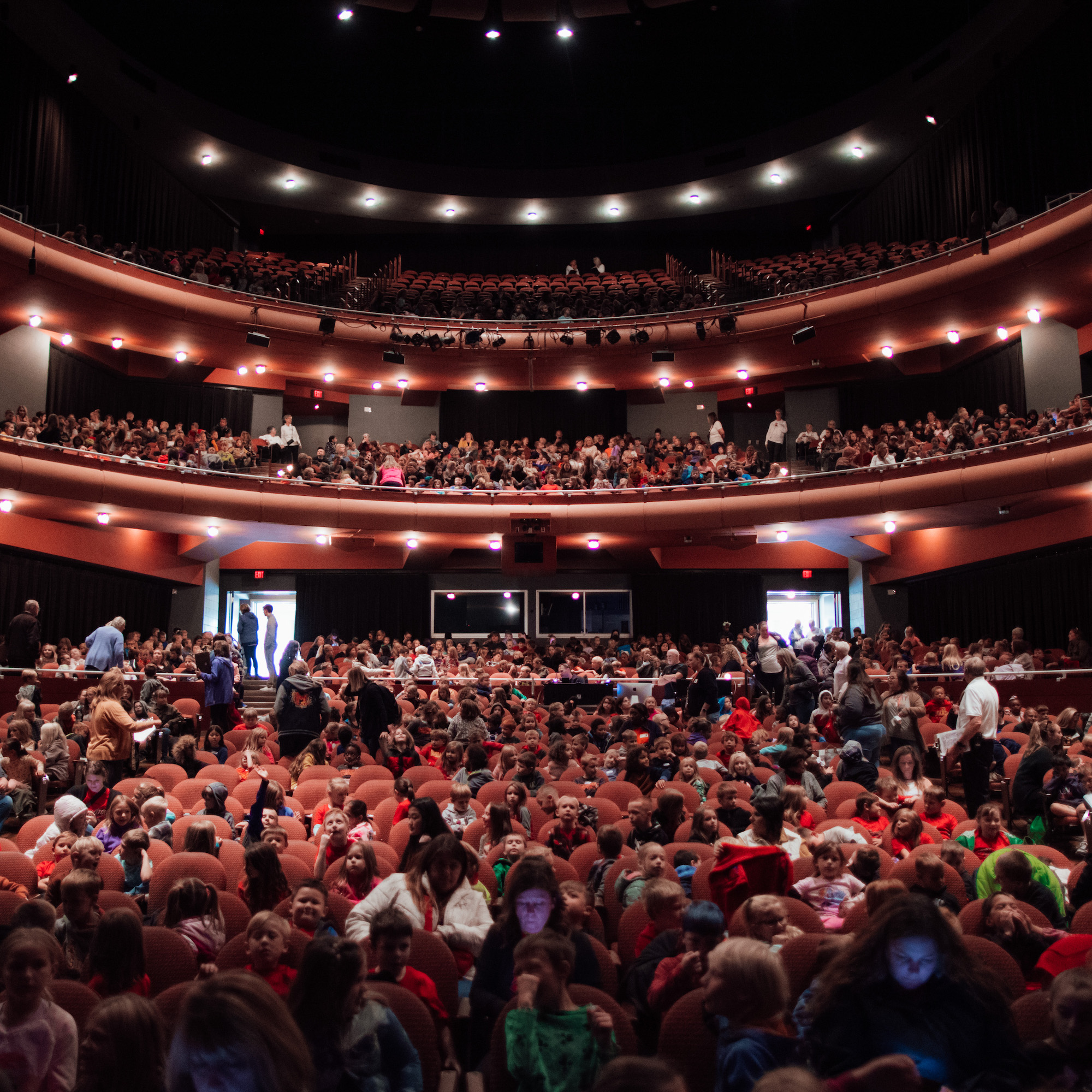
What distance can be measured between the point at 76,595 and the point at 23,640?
4777 mm

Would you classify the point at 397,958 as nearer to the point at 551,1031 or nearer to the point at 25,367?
the point at 551,1031

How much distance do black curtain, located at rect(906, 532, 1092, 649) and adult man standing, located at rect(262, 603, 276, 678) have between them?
11.5 metres

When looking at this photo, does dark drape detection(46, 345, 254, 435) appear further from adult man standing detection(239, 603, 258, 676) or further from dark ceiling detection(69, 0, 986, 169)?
dark ceiling detection(69, 0, 986, 169)

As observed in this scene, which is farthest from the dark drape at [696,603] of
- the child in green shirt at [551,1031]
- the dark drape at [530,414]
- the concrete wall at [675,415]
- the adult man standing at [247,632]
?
the child in green shirt at [551,1031]

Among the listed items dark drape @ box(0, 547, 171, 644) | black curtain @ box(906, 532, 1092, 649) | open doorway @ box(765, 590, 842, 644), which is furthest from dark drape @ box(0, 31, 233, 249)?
black curtain @ box(906, 532, 1092, 649)

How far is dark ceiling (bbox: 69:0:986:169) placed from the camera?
1870 cm

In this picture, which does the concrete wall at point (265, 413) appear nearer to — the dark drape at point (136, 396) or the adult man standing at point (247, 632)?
the dark drape at point (136, 396)

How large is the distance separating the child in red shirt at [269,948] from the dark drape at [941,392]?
16.0 metres

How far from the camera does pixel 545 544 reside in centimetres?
1742

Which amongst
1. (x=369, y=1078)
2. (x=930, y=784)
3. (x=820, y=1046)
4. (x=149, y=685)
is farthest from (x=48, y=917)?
(x=149, y=685)

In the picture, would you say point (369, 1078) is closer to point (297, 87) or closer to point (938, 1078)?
point (938, 1078)

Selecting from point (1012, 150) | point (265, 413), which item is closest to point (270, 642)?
point (265, 413)

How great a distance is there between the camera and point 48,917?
11.7 feet

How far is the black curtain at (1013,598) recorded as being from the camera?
45.6ft
